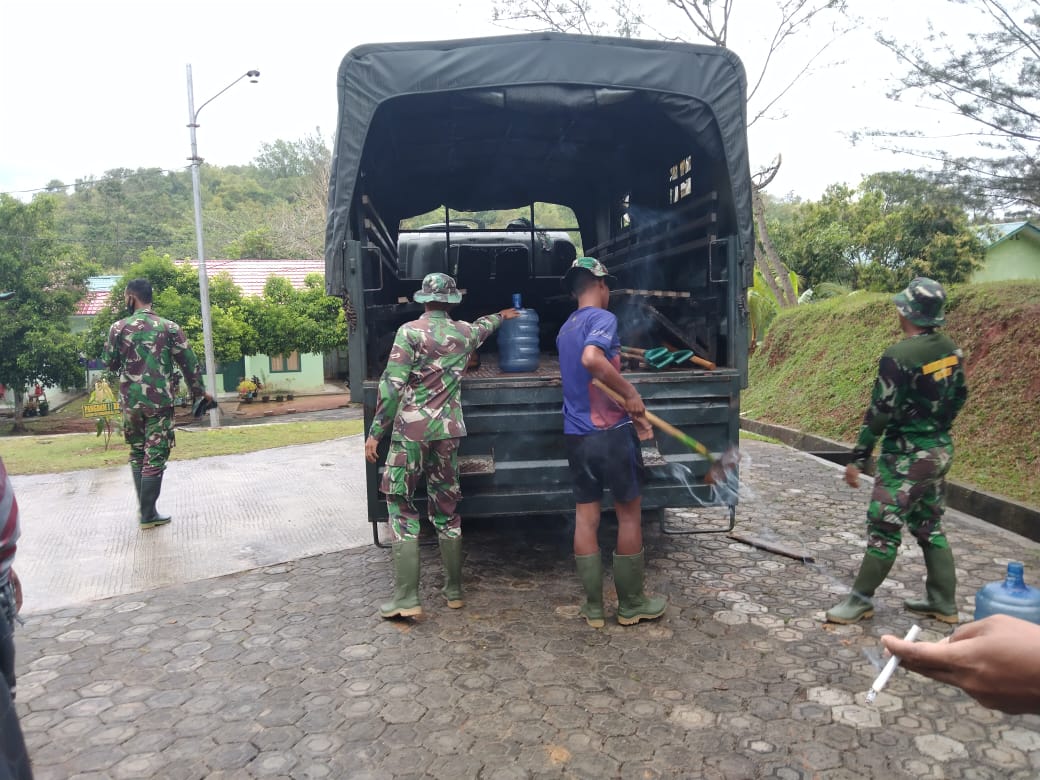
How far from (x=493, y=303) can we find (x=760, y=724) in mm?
5147

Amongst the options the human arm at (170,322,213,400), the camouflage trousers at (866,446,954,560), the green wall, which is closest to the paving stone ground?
the camouflage trousers at (866,446,954,560)

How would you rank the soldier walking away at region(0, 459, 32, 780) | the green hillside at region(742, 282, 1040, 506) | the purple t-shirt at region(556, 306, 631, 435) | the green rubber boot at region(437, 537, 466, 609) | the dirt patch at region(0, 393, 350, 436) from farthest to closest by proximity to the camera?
the dirt patch at region(0, 393, 350, 436) → the green hillside at region(742, 282, 1040, 506) → the green rubber boot at region(437, 537, 466, 609) → the purple t-shirt at region(556, 306, 631, 435) → the soldier walking away at region(0, 459, 32, 780)

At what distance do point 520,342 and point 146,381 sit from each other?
9.92 ft

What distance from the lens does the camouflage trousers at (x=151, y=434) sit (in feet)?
18.9

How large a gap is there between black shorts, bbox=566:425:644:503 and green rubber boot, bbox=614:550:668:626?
1.06ft

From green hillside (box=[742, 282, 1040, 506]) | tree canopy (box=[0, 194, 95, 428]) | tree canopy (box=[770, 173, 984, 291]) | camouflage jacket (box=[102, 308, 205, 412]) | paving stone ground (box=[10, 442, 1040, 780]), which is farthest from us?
tree canopy (box=[0, 194, 95, 428])

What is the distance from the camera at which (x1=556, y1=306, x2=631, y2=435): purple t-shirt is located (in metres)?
3.76

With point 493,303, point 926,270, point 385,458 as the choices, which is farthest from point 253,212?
point 385,458

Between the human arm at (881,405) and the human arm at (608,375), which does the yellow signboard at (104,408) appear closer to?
the human arm at (608,375)

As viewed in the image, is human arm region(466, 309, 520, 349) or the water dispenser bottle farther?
the water dispenser bottle

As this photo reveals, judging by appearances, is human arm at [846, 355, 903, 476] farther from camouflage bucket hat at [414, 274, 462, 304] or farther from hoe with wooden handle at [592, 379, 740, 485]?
camouflage bucket hat at [414, 274, 462, 304]

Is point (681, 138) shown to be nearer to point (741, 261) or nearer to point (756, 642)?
point (741, 261)

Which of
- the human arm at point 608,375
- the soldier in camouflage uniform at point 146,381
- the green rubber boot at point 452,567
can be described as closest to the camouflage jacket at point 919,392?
the human arm at point 608,375

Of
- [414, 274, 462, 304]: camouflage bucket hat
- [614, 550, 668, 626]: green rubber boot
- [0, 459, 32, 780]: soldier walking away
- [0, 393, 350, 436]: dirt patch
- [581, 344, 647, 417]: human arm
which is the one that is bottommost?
[0, 393, 350, 436]: dirt patch
